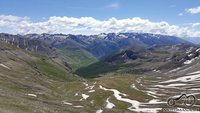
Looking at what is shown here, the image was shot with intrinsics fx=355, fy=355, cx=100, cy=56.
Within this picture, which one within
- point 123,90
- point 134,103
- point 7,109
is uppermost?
point 123,90

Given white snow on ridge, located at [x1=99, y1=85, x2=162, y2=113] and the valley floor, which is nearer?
the valley floor

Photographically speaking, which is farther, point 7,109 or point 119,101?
point 119,101

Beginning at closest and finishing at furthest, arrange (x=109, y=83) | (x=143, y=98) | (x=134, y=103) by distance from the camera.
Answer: (x=134, y=103) < (x=143, y=98) < (x=109, y=83)

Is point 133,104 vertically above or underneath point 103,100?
underneath

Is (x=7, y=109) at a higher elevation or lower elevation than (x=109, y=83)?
lower

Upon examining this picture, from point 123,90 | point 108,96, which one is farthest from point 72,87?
point 108,96

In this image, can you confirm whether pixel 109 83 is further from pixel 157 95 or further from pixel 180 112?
pixel 180 112

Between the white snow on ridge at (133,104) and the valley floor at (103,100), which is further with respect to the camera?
the white snow on ridge at (133,104)

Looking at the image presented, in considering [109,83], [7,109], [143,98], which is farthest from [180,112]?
[109,83]

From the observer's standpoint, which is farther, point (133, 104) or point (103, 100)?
point (103, 100)

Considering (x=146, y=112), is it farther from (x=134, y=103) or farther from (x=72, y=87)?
(x=72, y=87)

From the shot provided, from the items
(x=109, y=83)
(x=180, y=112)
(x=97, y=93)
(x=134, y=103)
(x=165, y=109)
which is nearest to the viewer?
(x=180, y=112)
